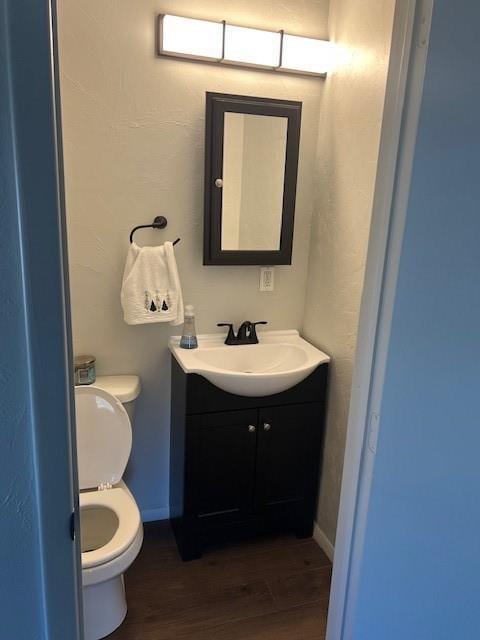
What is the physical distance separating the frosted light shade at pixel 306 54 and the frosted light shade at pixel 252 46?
43mm

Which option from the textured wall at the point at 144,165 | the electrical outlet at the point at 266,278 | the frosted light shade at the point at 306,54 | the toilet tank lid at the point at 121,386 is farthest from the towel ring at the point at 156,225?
the frosted light shade at the point at 306,54

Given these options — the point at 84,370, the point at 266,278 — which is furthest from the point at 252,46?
the point at 84,370

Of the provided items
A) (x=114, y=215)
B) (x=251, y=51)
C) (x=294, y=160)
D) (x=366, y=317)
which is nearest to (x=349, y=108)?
(x=294, y=160)

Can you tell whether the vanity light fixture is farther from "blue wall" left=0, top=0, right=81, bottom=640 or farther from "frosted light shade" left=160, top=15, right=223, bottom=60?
"blue wall" left=0, top=0, right=81, bottom=640

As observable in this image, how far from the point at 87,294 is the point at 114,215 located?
0.36m

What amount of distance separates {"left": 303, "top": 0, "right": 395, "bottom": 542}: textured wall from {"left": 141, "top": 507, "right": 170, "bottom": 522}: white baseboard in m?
0.76

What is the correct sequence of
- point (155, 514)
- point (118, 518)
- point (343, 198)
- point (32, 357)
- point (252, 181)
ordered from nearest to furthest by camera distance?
point (32, 357) < point (118, 518) < point (343, 198) < point (252, 181) < point (155, 514)

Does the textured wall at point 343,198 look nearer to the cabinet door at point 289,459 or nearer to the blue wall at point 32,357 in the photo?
the cabinet door at point 289,459

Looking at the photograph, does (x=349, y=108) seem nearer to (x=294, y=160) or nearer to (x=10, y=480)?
(x=294, y=160)

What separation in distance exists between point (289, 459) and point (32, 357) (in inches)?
66.9

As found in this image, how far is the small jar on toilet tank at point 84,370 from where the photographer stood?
214 cm

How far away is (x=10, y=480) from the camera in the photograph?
83 cm

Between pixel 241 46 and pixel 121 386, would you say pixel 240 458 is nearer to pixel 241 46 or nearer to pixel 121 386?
pixel 121 386

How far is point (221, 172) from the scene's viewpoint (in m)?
2.19
